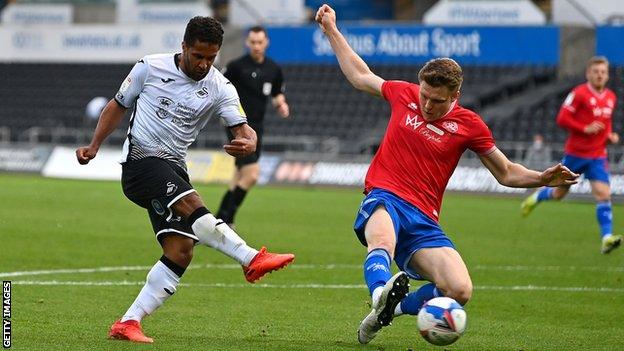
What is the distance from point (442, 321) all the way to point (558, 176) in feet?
5.15

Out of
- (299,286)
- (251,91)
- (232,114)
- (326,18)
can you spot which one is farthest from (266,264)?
(251,91)

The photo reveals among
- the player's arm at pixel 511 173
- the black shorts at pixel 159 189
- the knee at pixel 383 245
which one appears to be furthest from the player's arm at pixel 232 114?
the player's arm at pixel 511 173

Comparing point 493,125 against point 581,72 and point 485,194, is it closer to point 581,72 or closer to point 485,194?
point 581,72

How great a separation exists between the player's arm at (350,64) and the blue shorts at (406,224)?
853 mm

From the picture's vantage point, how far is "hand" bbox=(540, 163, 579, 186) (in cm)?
841

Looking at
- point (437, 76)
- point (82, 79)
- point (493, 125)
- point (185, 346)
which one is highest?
point (437, 76)

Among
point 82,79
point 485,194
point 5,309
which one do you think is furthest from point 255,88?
point 82,79

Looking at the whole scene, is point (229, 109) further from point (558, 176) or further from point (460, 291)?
point (558, 176)

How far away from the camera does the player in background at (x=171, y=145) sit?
27.7ft

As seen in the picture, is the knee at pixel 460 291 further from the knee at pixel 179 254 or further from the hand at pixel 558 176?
the knee at pixel 179 254

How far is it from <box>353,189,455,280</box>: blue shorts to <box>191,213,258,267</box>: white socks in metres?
0.77

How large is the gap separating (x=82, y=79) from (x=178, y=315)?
3477 centimetres

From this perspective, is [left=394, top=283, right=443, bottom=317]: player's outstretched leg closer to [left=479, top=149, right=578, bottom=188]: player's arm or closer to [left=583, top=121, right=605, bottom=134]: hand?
[left=479, top=149, right=578, bottom=188]: player's arm

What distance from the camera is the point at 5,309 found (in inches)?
272
